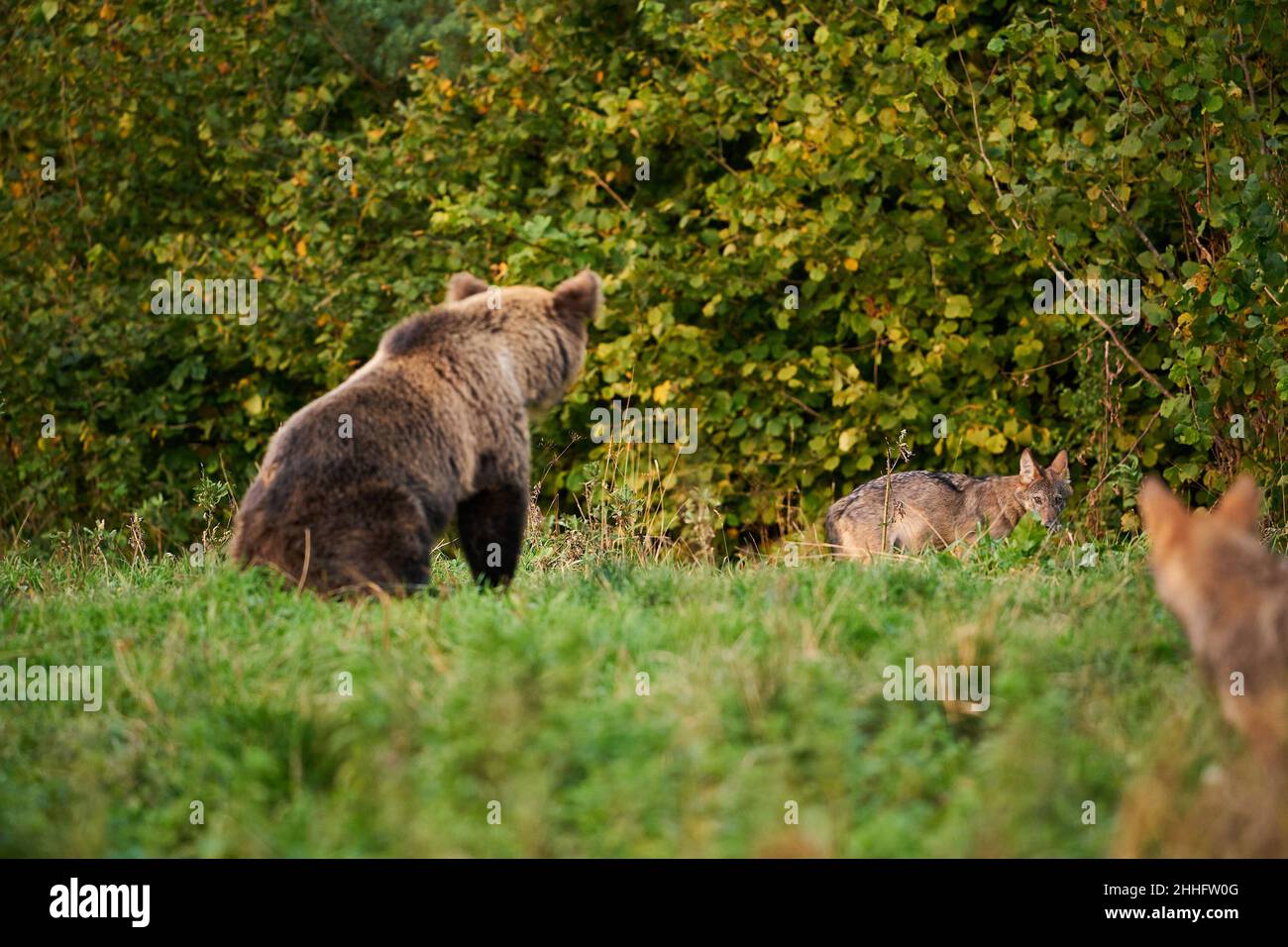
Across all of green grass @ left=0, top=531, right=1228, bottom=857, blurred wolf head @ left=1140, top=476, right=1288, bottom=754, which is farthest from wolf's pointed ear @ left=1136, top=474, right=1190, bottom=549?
green grass @ left=0, top=531, right=1228, bottom=857

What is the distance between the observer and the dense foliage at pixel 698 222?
9.34m

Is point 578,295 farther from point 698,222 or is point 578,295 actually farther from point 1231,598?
point 698,222

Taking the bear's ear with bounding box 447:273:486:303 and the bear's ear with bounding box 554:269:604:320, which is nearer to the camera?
the bear's ear with bounding box 554:269:604:320

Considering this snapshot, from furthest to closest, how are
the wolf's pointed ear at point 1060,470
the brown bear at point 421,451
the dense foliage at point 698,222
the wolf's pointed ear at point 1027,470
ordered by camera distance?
the wolf's pointed ear at point 1060,470
the wolf's pointed ear at point 1027,470
the dense foliage at point 698,222
the brown bear at point 421,451

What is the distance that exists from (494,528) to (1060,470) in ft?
15.9

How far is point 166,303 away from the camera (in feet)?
43.7

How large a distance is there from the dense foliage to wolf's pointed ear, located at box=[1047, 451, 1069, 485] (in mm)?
316

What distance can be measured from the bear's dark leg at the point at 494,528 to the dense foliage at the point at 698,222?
3429mm

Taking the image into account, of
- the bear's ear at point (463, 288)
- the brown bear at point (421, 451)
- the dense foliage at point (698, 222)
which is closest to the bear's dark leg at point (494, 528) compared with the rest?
the brown bear at point (421, 451)

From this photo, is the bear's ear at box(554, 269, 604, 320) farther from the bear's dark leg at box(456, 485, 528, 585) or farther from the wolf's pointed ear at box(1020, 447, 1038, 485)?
the wolf's pointed ear at box(1020, 447, 1038, 485)

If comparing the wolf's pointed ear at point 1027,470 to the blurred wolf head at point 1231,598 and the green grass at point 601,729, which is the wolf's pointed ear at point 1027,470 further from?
the blurred wolf head at point 1231,598

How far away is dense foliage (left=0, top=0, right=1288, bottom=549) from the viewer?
30.7ft

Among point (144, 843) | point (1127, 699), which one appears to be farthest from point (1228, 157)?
point (144, 843)

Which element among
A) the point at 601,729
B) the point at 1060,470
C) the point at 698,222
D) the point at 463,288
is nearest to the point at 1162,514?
the point at 601,729
